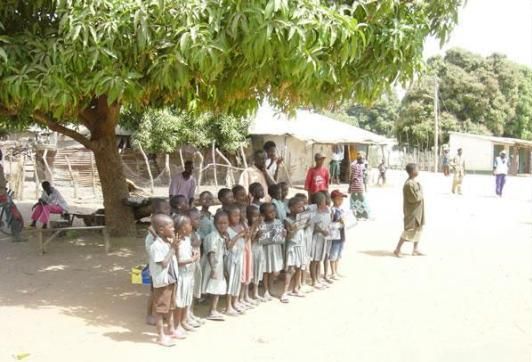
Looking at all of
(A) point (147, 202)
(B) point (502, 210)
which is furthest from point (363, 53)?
(B) point (502, 210)

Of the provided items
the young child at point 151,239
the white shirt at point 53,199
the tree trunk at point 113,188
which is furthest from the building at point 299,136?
the young child at point 151,239

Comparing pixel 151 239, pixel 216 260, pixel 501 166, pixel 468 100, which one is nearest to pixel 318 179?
pixel 216 260

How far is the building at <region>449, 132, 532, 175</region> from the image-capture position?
1272 inches

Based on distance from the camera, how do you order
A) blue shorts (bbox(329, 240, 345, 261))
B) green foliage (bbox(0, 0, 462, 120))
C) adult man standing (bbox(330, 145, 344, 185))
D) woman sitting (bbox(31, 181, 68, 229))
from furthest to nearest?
adult man standing (bbox(330, 145, 344, 185)) → woman sitting (bbox(31, 181, 68, 229)) → blue shorts (bbox(329, 240, 345, 261)) → green foliage (bbox(0, 0, 462, 120))

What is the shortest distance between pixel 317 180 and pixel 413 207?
1511 millimetres

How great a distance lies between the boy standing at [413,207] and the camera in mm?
7625

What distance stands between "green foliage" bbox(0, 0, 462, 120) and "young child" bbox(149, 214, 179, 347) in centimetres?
120

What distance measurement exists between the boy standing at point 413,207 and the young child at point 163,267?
443cm

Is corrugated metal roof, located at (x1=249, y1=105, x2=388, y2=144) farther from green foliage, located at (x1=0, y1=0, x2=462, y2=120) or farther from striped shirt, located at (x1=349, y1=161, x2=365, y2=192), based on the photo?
green foliage, located at (x1=0, y1=0, x2=462, y2=120)

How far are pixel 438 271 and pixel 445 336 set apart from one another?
8.10 ft

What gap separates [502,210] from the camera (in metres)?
13.7

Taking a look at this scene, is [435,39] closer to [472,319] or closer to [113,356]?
[472,319]

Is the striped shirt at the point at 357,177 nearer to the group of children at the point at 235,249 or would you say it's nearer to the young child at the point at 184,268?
the group of children at the point at 235,249

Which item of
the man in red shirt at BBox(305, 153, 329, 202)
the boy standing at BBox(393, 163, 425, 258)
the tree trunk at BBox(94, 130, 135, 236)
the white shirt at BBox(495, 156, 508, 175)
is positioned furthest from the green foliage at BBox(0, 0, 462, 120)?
the white shirt at BBox(495, 156, 508, 175)
